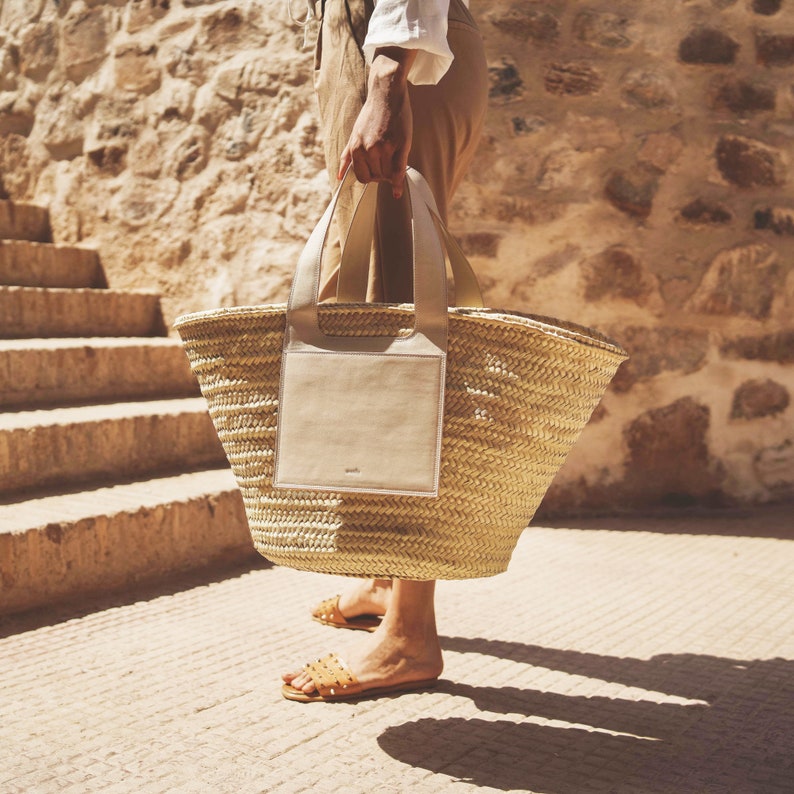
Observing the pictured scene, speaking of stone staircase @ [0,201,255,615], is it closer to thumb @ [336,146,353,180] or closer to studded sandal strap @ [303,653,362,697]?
studded sandal strap @ [303,653,362,697]

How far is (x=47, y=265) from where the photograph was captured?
317cm

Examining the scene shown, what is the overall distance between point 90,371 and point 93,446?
1.35ft

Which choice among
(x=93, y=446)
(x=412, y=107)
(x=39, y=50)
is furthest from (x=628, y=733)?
(x=39, y=50)

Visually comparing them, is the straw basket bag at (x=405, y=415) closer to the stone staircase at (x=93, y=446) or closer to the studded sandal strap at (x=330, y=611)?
the studded sandal strap at (x=330, y=611)

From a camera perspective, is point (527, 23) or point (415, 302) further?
point (527, 23)

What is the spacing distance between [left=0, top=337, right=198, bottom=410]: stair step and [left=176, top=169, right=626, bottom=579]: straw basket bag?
1420 mm

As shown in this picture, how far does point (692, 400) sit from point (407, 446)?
1.93m

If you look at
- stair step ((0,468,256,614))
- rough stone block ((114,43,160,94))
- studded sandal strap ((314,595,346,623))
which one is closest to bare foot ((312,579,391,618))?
studded sandal strap ((314,595,346,623))

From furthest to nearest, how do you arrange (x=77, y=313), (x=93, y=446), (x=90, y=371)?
(x=77, y=313) < (x=90, y=371) < (x=93, y=446)

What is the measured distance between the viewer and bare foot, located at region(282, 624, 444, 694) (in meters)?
1.51

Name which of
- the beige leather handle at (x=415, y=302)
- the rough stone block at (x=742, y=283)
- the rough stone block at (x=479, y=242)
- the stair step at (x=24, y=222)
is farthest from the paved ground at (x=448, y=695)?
the stair step at (x=24, y=222)

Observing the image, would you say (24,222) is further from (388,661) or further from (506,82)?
(388,661)

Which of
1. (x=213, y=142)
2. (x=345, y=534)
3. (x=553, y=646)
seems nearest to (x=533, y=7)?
(x=213, y=142)

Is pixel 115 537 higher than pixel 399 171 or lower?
lower
